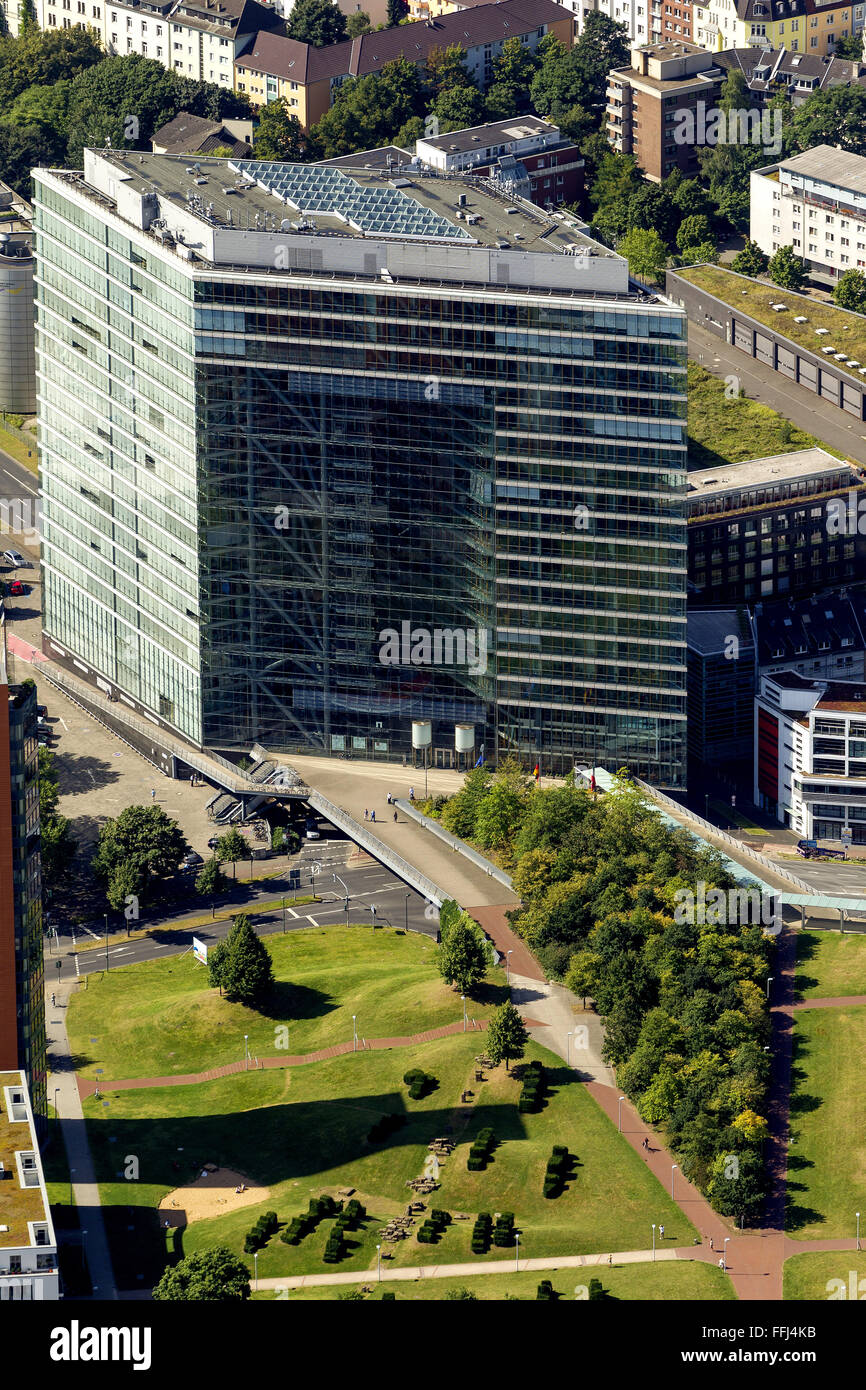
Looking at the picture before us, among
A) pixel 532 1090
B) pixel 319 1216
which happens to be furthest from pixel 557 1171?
pixel 319 1216

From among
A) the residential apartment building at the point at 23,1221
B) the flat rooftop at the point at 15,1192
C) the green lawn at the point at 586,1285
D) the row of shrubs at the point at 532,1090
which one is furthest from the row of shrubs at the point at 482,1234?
the flat rooftop at the point at 15,1192

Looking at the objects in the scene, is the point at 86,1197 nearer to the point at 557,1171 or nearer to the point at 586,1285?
the point at 557,1171

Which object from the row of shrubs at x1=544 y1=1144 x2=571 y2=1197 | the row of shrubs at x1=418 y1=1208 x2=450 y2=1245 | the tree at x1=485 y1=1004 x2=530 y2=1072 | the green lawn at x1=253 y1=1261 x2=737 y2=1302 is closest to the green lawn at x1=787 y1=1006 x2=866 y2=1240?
the green lawn at x1=253 y1=1261 x2=737 y2=1302

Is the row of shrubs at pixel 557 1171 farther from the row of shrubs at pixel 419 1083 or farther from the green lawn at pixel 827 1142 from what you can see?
the green lawn at pixel 827 1142

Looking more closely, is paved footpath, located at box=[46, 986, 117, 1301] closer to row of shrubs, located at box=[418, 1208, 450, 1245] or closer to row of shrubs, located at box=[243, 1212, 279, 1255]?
row of shrubs, located at box=[243, 1212, 279, 1255]
